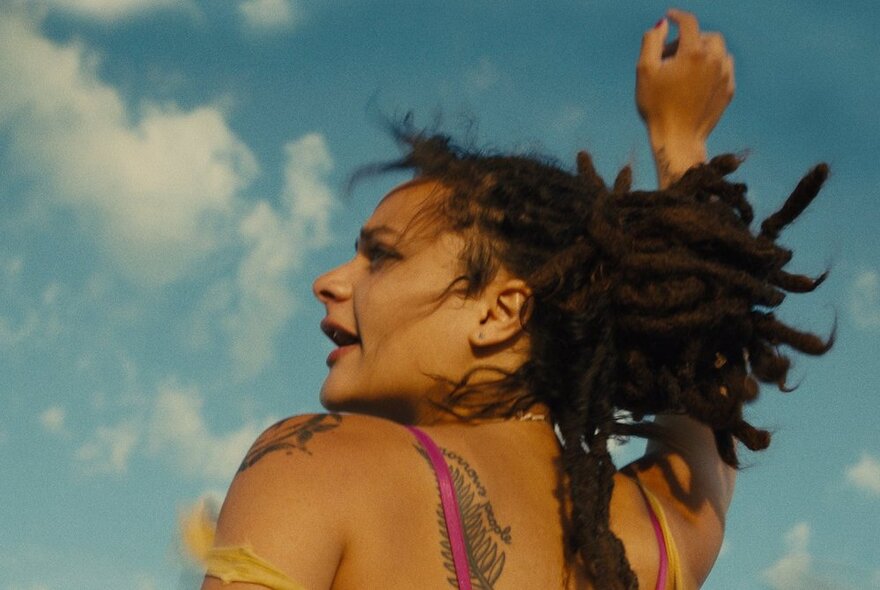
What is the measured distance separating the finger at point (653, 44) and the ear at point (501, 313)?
1351 mm

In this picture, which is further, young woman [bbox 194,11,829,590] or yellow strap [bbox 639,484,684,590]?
yellow strap [bbox 639,484,684,590]

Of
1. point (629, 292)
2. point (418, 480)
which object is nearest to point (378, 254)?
point (629, 292)

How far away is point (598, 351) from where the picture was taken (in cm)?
340

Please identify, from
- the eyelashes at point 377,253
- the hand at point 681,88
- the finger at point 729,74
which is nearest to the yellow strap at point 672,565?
the eyelashes at point 377,253

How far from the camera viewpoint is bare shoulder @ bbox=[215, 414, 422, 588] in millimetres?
2449

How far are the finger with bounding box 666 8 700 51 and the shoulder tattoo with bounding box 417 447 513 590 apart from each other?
82.3 inches

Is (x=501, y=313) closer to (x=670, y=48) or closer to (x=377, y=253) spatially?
(x=377, y=253)

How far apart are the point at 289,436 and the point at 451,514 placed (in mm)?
424

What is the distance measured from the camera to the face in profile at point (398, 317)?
329cm

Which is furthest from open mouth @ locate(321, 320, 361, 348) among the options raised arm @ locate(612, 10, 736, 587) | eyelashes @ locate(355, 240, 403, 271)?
raised arm @ locate(612, 10, 736, 587)

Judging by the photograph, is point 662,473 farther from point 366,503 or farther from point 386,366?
point 366,503

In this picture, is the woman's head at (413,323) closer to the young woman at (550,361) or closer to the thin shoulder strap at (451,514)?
the young woman at (550,361)

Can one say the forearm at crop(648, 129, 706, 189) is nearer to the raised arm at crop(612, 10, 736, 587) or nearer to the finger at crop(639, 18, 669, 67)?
the raised arm at crop(612, 10, 736, 587)

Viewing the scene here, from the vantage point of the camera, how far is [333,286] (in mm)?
3549
